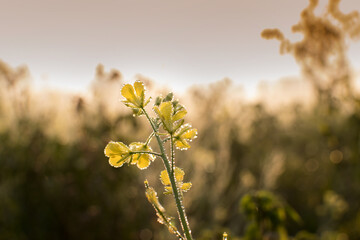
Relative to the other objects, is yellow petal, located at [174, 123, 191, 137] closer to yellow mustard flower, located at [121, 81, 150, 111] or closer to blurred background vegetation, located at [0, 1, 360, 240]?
yellow mustard flower, located at [121, 81, 150, 111]

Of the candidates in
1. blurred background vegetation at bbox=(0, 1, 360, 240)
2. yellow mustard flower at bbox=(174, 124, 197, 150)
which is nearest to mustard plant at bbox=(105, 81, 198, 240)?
yellow mustard flower at bbox=(174, 124, 197, 150)

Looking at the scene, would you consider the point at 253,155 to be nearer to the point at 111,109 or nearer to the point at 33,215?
the point at 111,109

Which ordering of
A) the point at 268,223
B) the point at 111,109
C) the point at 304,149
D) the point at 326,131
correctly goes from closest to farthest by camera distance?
the point at 268,223 < the point at 326,131 < the point at 111,109 < the point at 304,149

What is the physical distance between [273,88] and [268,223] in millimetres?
4999

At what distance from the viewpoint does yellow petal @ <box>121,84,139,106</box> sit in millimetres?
579

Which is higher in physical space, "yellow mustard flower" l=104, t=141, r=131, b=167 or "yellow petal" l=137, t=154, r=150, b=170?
"yellow mustard flower" l=104, t=141, r=131, b=167

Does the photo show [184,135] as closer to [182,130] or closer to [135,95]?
[182,130]

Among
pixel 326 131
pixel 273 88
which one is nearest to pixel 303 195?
pixel 326 131

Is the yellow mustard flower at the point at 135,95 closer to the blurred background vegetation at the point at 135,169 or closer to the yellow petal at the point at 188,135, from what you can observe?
the yellow petal at the point at 188,135

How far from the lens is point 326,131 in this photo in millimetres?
2564

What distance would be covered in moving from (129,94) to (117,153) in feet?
0.36

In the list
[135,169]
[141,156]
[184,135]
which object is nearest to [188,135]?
[184,135]

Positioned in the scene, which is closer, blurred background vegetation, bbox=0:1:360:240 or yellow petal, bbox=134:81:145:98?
yellow petal, bbox=134:81:145:98

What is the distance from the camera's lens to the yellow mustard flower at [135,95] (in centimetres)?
58
